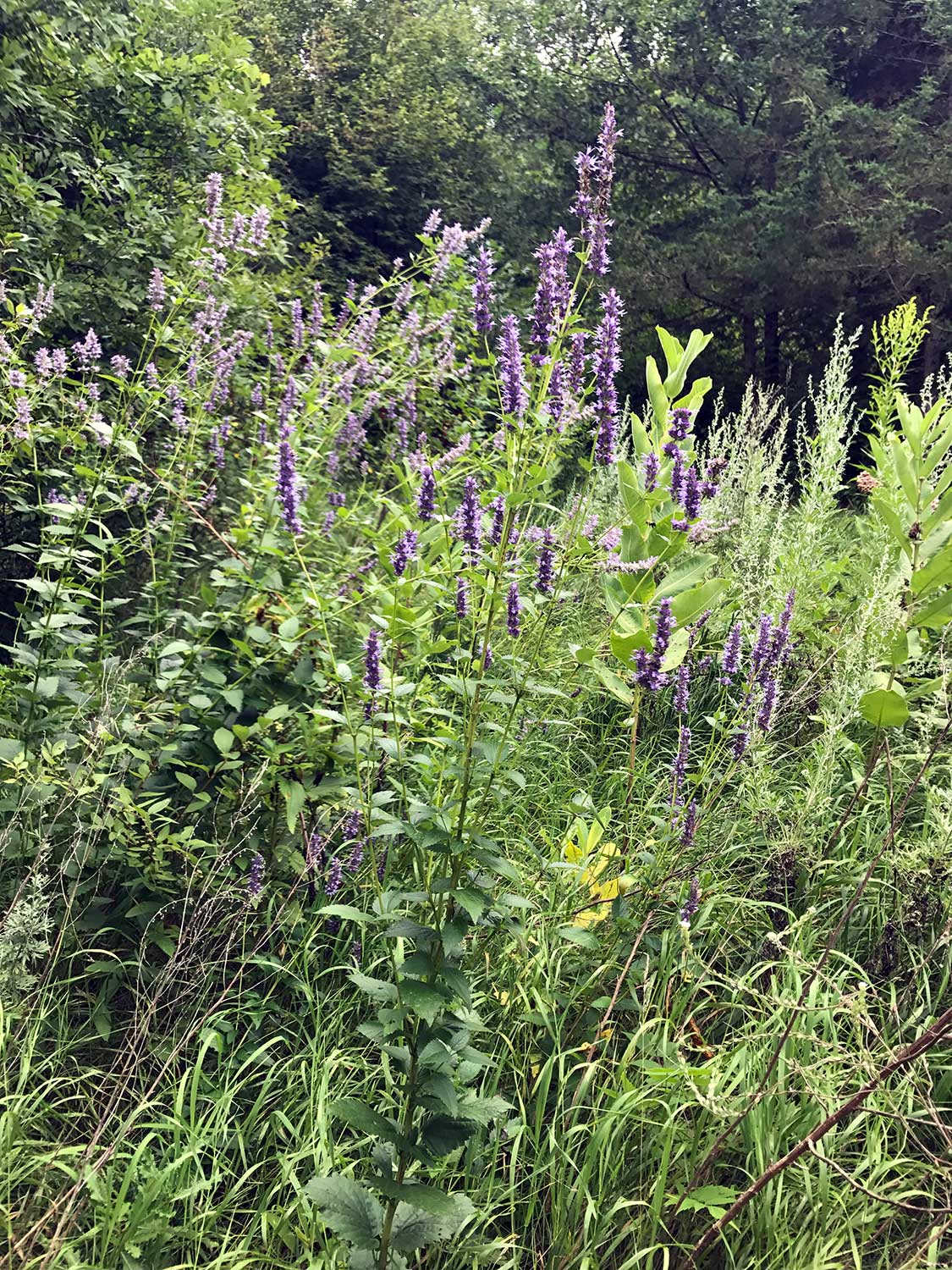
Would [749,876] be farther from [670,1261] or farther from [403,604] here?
[403,604]

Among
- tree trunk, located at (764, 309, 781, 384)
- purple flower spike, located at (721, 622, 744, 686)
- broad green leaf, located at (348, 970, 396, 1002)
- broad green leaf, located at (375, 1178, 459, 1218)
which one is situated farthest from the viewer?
tree trunk, located at (764, 309, 781, 384)

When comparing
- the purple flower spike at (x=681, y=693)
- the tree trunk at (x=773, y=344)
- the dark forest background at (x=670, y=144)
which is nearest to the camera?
the purple flower spike at (x=681, y=693)

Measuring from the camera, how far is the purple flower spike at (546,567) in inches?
92.4

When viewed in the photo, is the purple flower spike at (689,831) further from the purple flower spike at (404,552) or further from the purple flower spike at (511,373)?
the purple flower spike at (511,373)

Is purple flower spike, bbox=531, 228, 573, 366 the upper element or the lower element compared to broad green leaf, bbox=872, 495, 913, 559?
upper

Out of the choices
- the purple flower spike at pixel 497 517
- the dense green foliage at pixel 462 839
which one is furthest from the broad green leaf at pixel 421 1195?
the purple flower spike at pixel 497 517

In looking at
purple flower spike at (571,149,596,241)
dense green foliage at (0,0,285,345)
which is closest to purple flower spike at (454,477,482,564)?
purple flower spike at (571,149,596,241)

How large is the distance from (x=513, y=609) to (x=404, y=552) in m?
0.31

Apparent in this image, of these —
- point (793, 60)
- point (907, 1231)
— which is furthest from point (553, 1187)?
point (793, 60)

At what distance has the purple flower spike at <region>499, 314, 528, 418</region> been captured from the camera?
194 centimetres

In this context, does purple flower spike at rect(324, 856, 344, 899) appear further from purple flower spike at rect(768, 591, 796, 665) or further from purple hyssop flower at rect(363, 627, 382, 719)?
purple flower spike at rect(768, 591, 796, 665)

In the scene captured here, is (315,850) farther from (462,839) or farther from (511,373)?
(511,373)

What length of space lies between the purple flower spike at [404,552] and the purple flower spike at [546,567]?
33 centimetres

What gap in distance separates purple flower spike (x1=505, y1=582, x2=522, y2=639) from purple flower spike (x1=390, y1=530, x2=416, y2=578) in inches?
10.4
